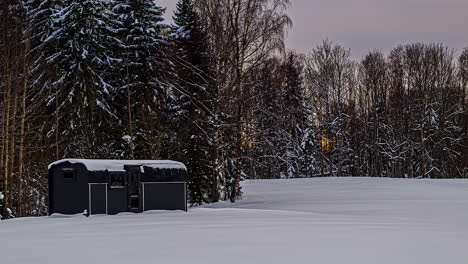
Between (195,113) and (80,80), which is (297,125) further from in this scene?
(80,80)

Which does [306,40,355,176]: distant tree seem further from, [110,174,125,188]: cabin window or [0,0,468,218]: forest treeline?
[110,174,125,188]: cabin window

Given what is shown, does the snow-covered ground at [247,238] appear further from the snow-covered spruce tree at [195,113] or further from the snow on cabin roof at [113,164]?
the snow-covered spruce tree at [195,113]

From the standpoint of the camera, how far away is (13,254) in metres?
9.19

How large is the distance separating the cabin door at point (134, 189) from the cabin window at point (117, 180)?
20 centimetres

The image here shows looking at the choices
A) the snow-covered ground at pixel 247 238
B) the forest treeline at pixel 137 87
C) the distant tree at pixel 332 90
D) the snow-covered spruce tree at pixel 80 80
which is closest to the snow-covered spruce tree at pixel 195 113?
the forest treeline at pixel 137 87

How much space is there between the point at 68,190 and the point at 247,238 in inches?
323

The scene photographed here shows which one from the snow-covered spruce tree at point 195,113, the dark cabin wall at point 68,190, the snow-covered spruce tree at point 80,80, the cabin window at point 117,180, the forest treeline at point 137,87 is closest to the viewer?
the dark cabin wall at point 68,190

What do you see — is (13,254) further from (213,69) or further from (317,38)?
(317,38)

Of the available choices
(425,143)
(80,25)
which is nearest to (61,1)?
(80,25)

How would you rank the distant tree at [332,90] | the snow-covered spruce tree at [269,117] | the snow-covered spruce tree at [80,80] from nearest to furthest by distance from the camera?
the snow-covered spruce tree at [269,117], the snow-covered spruce tree at [80,80], the distant tree at [332,90]

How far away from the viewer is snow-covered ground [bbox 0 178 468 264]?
8539 mm

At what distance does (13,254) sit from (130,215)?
8.26 m

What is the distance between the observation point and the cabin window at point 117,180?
17.6m

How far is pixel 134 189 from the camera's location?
709 inches
